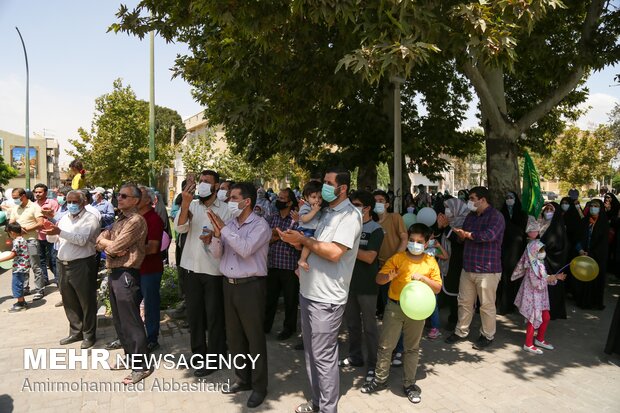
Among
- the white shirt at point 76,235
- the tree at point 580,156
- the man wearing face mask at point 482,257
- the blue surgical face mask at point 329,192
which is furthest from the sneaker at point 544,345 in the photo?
the tree at point 580,156

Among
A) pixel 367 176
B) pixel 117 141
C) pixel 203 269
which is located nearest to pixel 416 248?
pixel 203 269

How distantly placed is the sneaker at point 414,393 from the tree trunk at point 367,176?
26.8 feet

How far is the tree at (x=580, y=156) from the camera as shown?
3425cm

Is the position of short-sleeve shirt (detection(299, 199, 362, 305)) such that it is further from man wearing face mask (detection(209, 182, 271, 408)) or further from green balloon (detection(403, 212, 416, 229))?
green balloon (detection(403, 212, 416, 229))

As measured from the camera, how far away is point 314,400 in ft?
Answer: 12.5

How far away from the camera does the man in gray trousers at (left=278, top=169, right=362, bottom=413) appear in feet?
11.4

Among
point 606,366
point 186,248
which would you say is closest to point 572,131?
point 606,366

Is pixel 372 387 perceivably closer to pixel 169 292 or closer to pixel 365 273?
pixel 365 273

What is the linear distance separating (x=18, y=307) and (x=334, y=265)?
20.5 ft

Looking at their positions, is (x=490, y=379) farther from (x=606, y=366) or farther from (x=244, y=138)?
(x=244, y=138)

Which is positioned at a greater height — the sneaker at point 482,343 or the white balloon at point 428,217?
the white balloon at point 428,217

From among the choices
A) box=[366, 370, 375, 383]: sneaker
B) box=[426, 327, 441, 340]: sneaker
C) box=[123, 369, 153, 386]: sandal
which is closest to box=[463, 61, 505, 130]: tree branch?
box=[426, 327, 441, 340]: sneaker

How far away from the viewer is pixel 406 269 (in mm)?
4148

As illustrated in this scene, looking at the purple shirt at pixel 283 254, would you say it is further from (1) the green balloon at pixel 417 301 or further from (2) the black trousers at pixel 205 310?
(1) the green balloon at pixel 417 301
